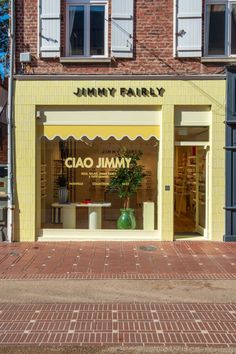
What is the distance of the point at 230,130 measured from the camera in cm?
1164

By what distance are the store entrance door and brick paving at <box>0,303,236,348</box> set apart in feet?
18.1

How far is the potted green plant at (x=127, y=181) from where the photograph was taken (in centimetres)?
1202

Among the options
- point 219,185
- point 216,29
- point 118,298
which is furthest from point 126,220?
point 216,29

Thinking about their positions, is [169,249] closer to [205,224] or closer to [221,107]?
[205,224]

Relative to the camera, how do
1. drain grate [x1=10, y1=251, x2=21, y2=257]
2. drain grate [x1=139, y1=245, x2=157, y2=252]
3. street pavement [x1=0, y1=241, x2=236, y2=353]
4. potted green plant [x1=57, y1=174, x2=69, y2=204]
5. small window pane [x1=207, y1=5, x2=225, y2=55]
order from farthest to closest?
1. potted green plant [x1=57, y1=174, x2=69, y2=204]
2. small window pane [x1=207, y1=5, x2=225, y2=55]
3. drain grate [x1=139, y1=245, x2=157, y2=252]
4. drain grate [x1=10, y1=251, x2=21, y2=257]
5. street pavement [x1=0, y1=241, x2=236, y2=353]

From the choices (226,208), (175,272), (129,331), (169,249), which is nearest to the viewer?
(129,331)

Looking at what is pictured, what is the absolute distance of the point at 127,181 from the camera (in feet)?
39.5

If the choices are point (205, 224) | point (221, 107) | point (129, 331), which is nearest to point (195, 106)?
point (221, 107)

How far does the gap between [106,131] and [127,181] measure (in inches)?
51.9

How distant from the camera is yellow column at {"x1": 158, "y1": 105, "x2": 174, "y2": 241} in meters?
11.7

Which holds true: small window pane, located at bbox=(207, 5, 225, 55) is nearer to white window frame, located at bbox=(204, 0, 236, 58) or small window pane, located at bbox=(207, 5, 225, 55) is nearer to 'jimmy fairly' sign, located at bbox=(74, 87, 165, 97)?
white window frame, located at bbox=(204, 0, 236, 58)

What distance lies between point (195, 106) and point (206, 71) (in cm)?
85

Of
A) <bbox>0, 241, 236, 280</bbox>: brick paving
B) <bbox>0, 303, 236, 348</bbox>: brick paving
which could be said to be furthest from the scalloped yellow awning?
<bbox>0, 303, 236, 348</bbox>: brick paving

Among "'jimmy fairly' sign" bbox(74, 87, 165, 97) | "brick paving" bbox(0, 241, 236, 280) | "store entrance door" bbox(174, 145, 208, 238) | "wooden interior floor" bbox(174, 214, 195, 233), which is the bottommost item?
"brick paving" bbox(0, 241, 236, 280)
